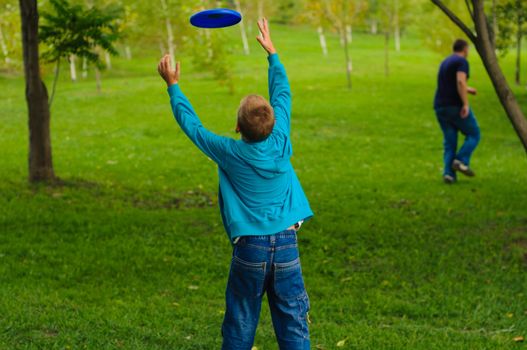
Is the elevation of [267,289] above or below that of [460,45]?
below

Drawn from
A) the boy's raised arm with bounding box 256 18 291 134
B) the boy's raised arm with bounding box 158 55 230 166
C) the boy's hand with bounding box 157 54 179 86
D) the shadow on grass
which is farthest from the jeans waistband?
the shadow on grass

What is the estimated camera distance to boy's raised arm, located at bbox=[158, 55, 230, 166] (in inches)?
162

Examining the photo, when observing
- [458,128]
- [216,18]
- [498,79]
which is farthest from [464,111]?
[216,18]

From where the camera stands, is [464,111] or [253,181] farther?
[464,111]

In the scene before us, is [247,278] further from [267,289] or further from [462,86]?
[462,86]

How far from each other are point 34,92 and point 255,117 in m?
7.68

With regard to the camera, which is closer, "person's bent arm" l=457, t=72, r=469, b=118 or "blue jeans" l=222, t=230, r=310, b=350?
"blue jeans" l=222, t=230, r=310, b=350

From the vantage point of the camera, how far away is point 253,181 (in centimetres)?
410

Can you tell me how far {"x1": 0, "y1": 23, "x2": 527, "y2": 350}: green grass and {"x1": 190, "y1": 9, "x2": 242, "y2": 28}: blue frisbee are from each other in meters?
2.15

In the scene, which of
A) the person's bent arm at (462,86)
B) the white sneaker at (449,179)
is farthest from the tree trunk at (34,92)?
the white sneaker at (449,179)

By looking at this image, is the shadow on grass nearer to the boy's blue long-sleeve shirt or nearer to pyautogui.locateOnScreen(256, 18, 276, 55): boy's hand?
pyautogui.locateOnScreen(256, 18, 276, 55): boy's hand

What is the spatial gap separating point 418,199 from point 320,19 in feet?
94.1

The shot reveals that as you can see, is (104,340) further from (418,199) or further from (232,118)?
(232,118)

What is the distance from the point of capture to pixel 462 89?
11297 mm
